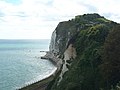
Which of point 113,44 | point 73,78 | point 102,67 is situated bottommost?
point 73,78

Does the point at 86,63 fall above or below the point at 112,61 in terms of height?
below

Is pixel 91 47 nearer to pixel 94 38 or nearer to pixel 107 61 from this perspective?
pixel 94 38

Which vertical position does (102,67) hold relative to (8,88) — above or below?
above

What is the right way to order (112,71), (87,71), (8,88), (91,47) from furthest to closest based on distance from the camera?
(8,88) < (91,47) < (87,71) < (112,71)

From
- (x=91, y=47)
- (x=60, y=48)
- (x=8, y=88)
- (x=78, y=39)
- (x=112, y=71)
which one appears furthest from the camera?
(x=60, y=48)

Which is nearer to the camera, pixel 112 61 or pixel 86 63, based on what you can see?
pixel 112 61

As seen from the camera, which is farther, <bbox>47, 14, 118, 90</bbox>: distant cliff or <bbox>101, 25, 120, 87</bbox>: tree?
<bbox>47, 14, 118, 90</bbox>: distant cliff

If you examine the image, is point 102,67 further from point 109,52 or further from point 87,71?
point 87,71

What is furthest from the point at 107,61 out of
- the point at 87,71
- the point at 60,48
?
the point at 60,48

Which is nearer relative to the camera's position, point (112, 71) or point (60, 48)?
point (112, 71)

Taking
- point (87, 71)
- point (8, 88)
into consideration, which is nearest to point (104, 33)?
point (87, 71)

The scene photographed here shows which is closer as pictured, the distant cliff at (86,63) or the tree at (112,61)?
the tree at (112,61)
